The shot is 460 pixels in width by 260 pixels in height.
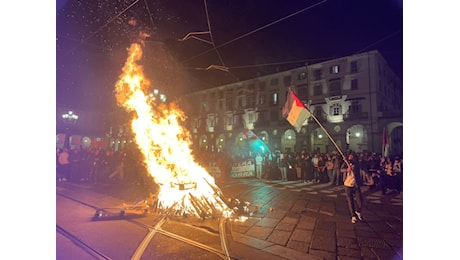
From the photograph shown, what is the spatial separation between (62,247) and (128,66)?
7.08 meters

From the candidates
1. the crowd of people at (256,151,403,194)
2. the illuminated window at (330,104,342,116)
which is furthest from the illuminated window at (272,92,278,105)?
the crowd of people at (256,151,403,194)

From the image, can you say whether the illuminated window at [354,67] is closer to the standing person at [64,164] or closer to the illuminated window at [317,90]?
the illuminated window at [317,90]

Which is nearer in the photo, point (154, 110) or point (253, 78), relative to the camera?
point (154, 110)

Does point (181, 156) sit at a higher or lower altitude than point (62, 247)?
higher

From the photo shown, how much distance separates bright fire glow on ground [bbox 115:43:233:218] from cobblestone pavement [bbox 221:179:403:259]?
1554 millimetres

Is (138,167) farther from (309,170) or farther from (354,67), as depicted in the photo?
(354,67)

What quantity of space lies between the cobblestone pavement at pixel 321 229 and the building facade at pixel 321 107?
1413 centimetres

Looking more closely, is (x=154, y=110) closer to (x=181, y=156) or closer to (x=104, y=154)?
(x=181, y=156)

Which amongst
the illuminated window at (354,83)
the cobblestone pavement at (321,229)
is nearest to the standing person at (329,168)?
the cobblestone pavement at (321,229)

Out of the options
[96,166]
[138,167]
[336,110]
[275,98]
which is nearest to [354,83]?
[336,110]

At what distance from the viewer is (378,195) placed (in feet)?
32.4

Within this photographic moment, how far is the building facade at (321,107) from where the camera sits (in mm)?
28875

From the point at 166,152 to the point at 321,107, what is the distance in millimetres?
29161

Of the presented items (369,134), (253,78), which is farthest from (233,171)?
(253,78)
